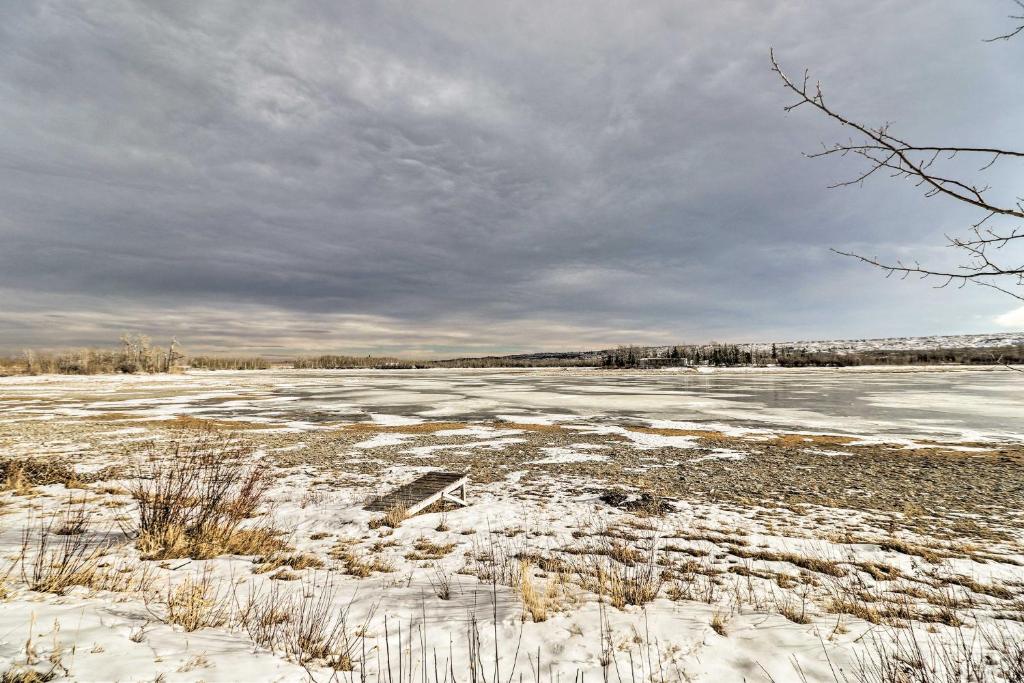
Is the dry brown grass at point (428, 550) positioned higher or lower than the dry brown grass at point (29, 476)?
lower

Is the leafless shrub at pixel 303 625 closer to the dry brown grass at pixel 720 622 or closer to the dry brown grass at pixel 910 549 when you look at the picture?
the dry brown grass at pixel 720 622

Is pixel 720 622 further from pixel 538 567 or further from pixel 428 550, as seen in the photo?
pixel 428 550

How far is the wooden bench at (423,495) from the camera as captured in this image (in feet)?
29.5

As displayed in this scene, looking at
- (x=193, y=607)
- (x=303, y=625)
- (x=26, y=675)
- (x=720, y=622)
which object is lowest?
(x=720, y=622)

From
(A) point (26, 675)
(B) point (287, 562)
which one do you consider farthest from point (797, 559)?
(A) point (26, 675)

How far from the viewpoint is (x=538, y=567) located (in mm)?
6285

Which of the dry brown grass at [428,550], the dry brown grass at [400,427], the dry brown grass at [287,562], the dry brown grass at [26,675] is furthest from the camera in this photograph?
the dry brown grass at [400,427]

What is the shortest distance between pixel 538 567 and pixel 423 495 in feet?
12.8

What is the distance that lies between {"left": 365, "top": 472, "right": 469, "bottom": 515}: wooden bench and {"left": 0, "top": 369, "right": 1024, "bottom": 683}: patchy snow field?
385 mm

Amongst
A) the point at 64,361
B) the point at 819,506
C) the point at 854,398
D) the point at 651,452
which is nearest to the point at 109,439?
the point at 651,452

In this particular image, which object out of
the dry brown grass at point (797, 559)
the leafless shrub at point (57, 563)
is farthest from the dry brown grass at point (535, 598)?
the leafless shrub at point (57, 563)

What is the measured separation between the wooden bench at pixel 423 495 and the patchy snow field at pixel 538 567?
38 centimetres

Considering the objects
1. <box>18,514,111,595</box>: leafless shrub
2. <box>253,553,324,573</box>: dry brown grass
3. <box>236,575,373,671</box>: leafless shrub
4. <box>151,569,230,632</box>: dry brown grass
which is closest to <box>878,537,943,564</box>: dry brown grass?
<box>236,575,373,671</box>: leafless shrub

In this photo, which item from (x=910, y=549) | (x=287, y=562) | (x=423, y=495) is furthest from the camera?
(x=423, y=495)
